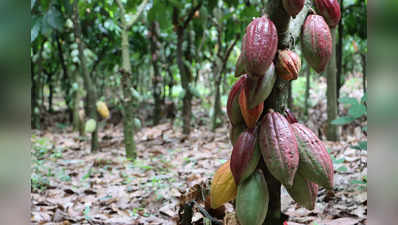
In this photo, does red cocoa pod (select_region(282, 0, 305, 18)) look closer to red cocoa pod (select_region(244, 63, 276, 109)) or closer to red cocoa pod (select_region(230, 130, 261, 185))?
red cocoa pod (select_region(244, 63, 276, 109))

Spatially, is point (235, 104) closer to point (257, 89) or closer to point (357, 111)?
point (257, 89)

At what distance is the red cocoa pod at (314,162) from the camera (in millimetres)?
610

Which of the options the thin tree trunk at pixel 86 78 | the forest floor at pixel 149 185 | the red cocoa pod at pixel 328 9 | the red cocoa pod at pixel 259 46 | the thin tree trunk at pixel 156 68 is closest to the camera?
the red cocoa pod at pixel 259 46

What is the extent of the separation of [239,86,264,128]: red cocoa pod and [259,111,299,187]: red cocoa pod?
0.07ft

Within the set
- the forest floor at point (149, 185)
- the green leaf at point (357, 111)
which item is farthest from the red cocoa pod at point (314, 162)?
the green leaf at point (357, 111)

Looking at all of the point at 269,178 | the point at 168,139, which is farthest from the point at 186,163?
the point at 269,178

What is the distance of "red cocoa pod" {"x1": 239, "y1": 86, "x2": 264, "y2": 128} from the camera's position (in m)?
0.63

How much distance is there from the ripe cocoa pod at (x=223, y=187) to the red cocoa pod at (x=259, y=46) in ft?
0.75

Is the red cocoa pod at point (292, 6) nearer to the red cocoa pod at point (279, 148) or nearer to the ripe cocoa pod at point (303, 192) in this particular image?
the red cocoa pod at point (279, 148)

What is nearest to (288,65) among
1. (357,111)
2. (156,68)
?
(357,111)

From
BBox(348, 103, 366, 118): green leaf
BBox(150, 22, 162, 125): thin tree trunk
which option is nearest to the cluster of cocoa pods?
BBox(348, 103, 366, 118): green leaf

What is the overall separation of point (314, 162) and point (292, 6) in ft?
0.85

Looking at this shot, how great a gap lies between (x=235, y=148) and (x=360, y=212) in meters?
0.87

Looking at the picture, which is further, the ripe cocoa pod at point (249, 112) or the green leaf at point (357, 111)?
the green leaf at point (357, 111)
